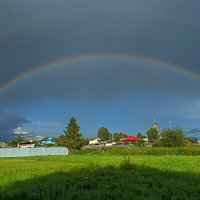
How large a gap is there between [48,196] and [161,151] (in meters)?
47.8

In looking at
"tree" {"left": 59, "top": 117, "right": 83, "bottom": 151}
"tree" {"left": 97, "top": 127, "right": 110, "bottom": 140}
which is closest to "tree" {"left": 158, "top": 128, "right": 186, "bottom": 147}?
"tree" {"left": 59, "top": 117, "right": 83, "bottom": 151}

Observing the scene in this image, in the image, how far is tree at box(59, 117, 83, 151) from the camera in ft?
278

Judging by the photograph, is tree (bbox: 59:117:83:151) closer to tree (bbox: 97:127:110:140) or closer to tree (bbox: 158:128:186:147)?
tree (bbox: 158:128:186:147)

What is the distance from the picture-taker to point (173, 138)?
7306 centimetres

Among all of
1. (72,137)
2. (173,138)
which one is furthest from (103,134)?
(173,138)

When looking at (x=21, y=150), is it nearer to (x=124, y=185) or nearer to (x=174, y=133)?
(x=174, y=133)

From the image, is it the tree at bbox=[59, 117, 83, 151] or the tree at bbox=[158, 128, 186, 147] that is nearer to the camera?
the tree at bbox=[158, 128, 186, 147]

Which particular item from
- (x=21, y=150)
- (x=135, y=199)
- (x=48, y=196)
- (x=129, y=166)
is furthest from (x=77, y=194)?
(x=21, y=150)

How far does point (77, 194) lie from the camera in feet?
34.8

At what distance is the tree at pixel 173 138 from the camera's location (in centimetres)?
7256

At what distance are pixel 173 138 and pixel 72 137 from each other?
27.5 m

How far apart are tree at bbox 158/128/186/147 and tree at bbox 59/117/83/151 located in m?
22.7

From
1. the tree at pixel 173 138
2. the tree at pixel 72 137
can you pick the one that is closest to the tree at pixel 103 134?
the tree at pixel 72 137

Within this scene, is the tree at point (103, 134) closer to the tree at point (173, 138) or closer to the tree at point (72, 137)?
the tree at point (72, 137)
